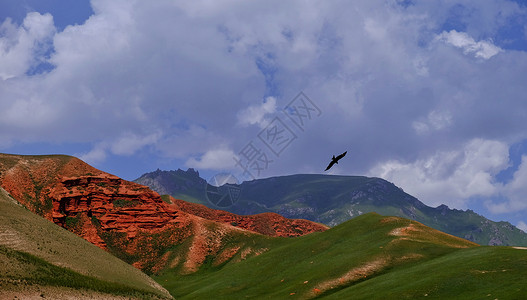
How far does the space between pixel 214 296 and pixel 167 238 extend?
87902 millimetres

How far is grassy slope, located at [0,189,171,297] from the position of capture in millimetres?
57406

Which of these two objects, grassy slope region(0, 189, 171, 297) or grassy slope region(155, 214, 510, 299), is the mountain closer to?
grassy slope region(155, 214, 510, 299)

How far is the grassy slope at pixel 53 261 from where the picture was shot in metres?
57.4

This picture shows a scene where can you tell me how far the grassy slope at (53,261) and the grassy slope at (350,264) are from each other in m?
17.1

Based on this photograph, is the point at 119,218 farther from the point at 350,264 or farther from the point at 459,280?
the point at 459,280

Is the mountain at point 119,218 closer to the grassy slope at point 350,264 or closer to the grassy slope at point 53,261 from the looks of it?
the grassy slope at point 350,264

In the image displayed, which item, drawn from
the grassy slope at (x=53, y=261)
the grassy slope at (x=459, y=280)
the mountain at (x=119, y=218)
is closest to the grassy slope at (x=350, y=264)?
the grassy slope at (x=459, y=280)

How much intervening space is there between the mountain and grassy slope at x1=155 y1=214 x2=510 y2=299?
142 feet

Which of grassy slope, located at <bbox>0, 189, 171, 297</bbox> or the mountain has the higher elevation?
the mountain

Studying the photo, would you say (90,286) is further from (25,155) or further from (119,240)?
(25,155)

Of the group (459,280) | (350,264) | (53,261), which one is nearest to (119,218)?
(53,261)

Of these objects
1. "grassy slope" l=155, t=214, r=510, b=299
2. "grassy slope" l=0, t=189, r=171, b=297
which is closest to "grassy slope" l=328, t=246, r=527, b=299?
"grassy slope" l=155, t=214, r=510, b=299

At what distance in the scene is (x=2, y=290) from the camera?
48219 millimetres

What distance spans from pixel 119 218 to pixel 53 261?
345 feet
